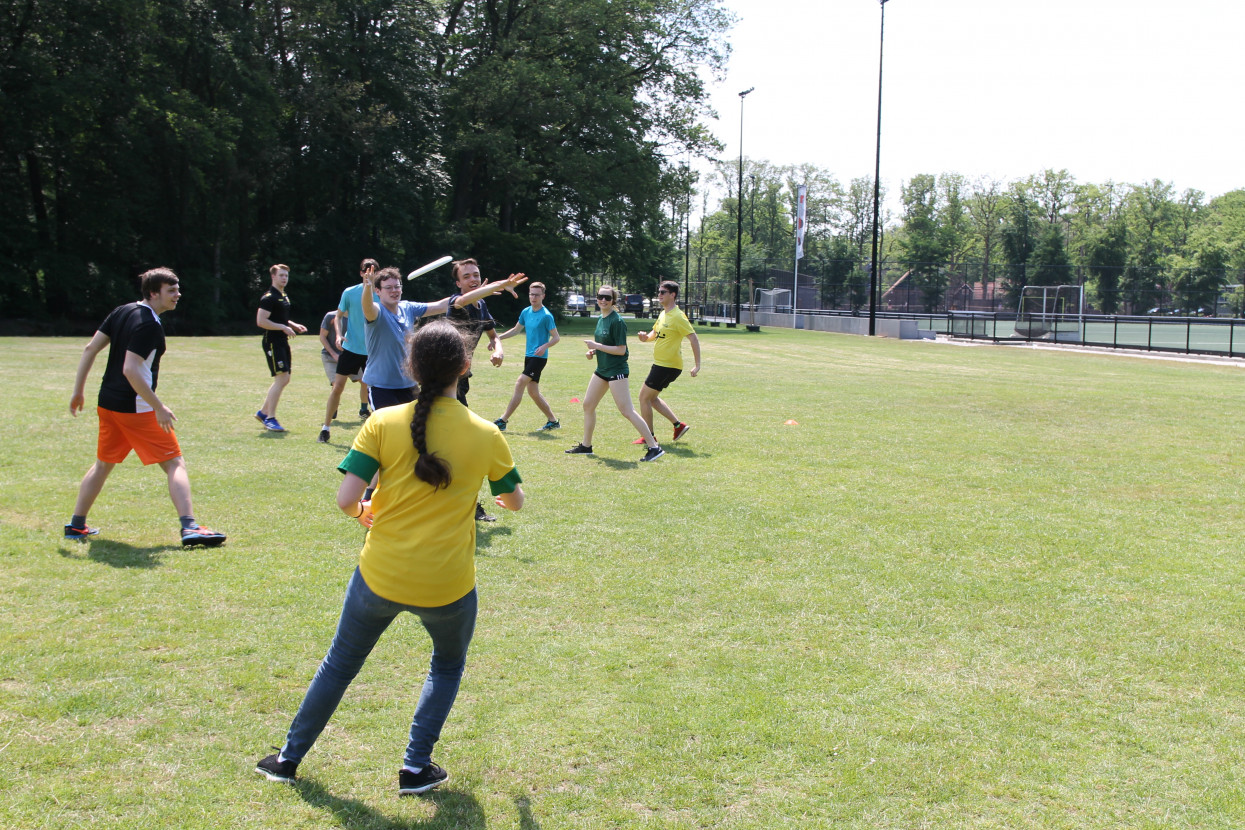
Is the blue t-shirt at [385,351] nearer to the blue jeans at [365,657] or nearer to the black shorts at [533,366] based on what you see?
the blue jeans at [365,657]

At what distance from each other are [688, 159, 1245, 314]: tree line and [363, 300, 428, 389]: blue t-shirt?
52167 mm

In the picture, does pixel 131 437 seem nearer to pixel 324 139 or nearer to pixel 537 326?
pixel 537 326

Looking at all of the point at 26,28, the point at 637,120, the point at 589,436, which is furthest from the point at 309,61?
the point at 589,436

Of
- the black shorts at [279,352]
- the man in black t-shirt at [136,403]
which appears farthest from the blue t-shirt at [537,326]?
the man in black t-shirt at [136,403]

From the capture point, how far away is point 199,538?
6.48 metres

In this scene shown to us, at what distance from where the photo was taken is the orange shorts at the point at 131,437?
6418mm

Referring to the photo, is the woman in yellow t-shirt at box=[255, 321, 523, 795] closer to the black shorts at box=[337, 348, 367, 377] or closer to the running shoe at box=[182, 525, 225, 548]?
the running shoe at box=[182, 525, 225, 548]

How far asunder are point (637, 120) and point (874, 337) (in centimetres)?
1754

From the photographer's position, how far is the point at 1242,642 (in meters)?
5.14

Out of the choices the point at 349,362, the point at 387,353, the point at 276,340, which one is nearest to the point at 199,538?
the point at 387,353

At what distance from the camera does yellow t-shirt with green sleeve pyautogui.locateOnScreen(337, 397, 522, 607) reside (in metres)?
3.26

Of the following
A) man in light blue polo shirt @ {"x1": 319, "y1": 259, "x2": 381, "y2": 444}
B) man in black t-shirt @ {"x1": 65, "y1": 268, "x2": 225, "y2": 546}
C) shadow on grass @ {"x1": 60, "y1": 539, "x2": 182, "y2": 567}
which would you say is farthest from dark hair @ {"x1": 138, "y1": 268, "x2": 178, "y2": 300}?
man in light blue polo shirt @ {"x1": 319, "y1": 259, "x2": 381, "y2": 444}

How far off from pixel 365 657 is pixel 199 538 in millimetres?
3625

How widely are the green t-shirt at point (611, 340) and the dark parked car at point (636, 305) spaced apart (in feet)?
188
